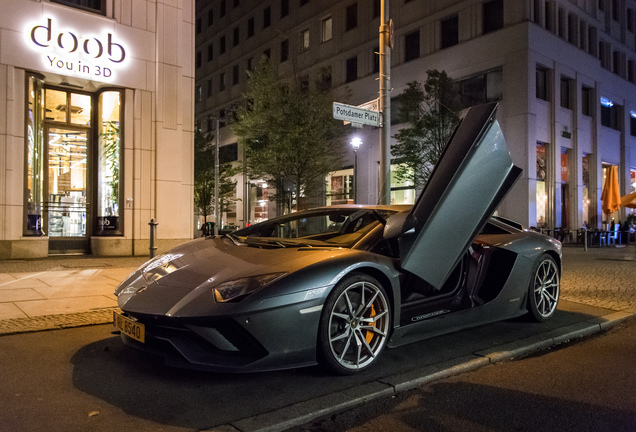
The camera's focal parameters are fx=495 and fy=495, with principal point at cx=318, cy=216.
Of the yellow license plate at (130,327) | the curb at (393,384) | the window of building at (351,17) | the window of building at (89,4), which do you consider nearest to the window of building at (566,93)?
the window of building at (351,17)

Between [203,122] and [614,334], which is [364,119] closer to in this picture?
[614,334]

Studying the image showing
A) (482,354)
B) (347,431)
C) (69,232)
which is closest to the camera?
(347,431)

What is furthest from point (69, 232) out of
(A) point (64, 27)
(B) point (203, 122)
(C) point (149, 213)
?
(B) point (203, 122)

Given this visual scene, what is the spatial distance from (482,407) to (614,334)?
290cm

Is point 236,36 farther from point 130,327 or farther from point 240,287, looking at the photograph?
point 240,287

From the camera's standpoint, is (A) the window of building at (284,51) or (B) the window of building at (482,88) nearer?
(B) the window of building at (482,88)

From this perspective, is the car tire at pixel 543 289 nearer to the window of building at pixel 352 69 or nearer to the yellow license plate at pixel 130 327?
the yellow license plate at pixel 130 327

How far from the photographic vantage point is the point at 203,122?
1719 inches

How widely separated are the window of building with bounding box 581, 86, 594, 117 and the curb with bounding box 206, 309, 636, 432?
2480 centimetres

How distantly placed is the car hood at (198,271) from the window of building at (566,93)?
24.7 metres

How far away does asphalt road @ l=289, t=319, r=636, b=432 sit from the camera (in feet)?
9.29

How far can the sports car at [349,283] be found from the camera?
3.15m

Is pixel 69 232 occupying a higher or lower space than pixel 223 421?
higher

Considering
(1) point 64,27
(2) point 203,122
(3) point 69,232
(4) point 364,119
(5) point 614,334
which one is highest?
(2) point 203,122
